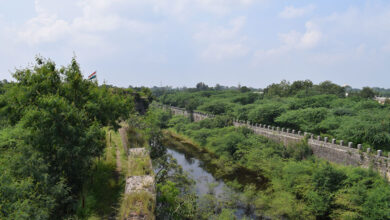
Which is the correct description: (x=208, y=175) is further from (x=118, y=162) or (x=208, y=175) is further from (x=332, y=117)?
(x=332, y=117)

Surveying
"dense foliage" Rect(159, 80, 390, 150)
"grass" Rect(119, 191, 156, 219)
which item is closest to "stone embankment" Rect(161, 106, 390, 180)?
"dense foliage" Rect(159, 80, 390, 150)

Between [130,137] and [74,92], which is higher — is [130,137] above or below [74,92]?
below

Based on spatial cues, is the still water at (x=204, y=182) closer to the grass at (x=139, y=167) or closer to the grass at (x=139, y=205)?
the grass at (x=139, y=167)

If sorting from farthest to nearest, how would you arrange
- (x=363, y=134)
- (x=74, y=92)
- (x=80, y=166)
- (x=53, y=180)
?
(x=363, y=134) → (x=74, y=92) → (x=80, y=166) → (x=53, y=180)

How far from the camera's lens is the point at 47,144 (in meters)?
10.9

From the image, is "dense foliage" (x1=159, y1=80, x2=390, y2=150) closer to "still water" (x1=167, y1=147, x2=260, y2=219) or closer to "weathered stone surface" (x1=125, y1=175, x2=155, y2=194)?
"still water" (x1=167, y1=147, x2=260, y2=219)

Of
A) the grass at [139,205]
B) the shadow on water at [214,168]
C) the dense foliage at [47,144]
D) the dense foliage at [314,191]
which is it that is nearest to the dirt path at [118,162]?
the dense foliage at [47,144]

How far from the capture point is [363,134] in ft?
72.3

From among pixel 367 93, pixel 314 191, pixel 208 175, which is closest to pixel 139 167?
pixel 314 191

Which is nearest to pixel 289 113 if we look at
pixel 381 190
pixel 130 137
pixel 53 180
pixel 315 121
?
pixel 315 121

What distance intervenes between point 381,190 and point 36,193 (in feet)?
59.1

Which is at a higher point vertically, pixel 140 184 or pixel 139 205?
pixel 140 184

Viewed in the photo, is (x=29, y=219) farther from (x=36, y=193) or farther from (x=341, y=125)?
(x=341, y=125)

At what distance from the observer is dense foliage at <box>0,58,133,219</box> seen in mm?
8758
